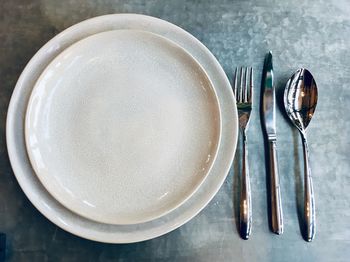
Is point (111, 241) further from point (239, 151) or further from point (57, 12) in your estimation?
point (57, 12)

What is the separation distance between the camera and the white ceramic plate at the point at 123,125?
0.46 m

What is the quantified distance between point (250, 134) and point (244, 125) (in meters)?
0.02

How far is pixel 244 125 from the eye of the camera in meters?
0.53

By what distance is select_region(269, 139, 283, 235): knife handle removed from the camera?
0.51 metres

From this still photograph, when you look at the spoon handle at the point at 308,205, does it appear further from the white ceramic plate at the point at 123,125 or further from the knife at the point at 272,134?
the white ceramic plate at the point at 123,125

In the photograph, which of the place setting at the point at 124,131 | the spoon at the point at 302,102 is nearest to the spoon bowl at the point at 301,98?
the spoon at the point at 302,102

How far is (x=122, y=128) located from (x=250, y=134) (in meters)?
0.18

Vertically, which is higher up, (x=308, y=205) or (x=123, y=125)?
(x=123, y=125)

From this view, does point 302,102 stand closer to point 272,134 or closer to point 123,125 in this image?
point 272,134

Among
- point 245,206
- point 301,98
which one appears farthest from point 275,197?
point 301,98

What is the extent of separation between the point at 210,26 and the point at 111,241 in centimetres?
32

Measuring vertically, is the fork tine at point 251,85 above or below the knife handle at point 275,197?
above

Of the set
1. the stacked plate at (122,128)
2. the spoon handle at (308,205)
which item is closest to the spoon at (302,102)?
the spoon handle at (308,205)

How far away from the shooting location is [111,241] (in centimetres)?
46
